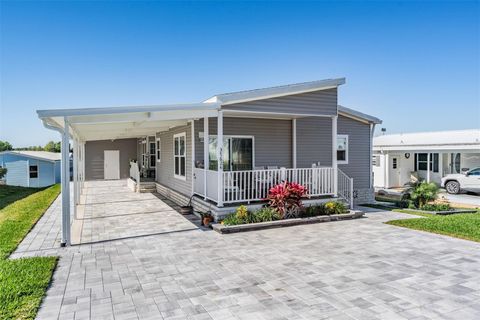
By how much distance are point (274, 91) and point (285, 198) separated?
297 centimetres

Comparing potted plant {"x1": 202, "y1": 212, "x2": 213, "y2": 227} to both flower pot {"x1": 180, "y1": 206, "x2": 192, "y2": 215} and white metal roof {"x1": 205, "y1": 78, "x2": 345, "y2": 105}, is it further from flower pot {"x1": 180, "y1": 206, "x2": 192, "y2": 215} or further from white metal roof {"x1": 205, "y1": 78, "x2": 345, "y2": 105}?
white metal roof {"x1": 205, "y1": 78, "x2": 345, "y2": 105}

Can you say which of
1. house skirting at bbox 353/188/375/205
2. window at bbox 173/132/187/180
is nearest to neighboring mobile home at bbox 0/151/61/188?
window at bbox 173/132/187/180

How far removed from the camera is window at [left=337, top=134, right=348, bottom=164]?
12492 millimetres

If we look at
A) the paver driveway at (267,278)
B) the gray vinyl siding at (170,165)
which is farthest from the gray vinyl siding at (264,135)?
the paver driveway at (267,278)

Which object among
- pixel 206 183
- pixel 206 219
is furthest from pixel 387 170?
pixel 206 219

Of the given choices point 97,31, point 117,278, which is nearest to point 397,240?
point 117,278

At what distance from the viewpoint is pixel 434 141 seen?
1928 centimetres

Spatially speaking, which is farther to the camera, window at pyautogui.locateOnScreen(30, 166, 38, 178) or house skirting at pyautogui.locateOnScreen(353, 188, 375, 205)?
window at pyautogui.locateOnScreen(30, 166, 38, 178)

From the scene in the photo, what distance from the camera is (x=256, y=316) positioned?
347cm

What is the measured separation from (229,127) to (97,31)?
619cm

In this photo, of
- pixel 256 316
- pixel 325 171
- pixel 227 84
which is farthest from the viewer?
pixel 227 84

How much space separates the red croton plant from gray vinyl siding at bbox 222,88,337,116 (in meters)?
2.24

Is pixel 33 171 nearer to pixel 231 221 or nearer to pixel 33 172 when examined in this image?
pixel 33 172

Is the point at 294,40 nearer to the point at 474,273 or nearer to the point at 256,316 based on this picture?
the point at 474,273
